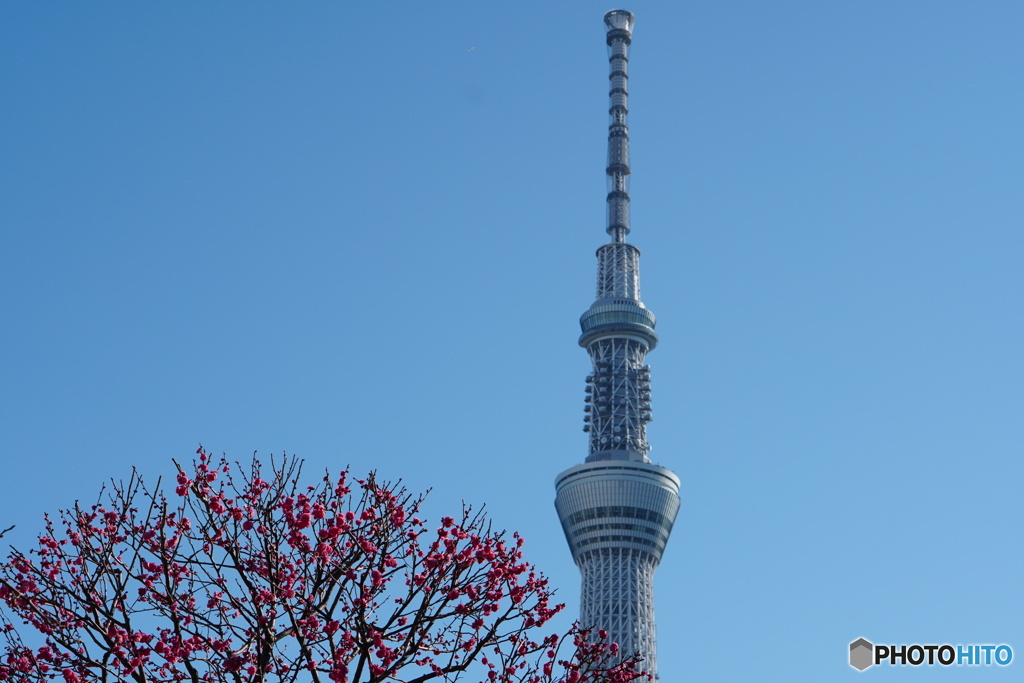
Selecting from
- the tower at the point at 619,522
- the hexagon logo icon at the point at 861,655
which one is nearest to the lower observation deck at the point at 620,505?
the tower at the point at 619,522

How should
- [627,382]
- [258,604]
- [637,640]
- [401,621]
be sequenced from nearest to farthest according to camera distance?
[258,604]
[401,621]
[637,640]
[627,382]

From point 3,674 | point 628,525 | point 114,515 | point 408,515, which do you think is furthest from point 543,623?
point 628,525

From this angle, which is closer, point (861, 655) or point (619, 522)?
point (861, 655)

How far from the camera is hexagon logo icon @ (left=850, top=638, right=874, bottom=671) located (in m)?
47.1

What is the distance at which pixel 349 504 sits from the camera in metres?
22.4

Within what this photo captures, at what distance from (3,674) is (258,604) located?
4.69 meters

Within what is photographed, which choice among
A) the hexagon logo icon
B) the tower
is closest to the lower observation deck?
the tower

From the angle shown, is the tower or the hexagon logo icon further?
the tower

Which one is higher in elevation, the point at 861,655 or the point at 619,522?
the point at 619,522

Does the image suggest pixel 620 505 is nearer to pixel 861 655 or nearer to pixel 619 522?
pixel 619 522

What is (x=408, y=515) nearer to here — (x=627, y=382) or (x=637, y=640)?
(x=637, y=640)

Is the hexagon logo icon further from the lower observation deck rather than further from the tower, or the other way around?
the lower observation deck

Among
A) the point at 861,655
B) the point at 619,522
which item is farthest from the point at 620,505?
the point at 861,655

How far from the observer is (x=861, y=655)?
4738cm
